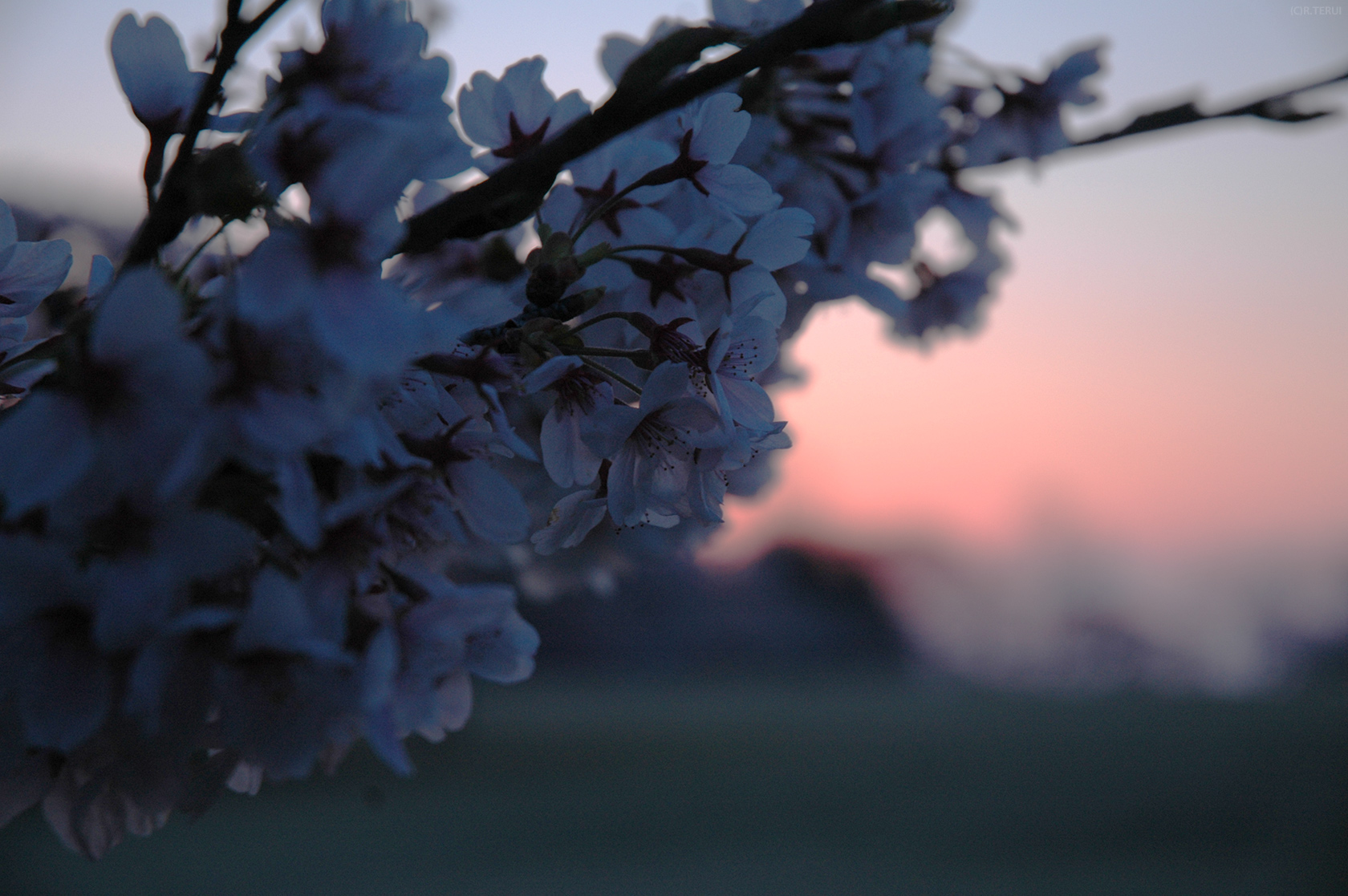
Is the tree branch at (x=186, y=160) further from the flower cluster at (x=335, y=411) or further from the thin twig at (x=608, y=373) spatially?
the thin twig at (x=608, y=373)

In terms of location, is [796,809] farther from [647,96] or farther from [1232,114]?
[647,96]

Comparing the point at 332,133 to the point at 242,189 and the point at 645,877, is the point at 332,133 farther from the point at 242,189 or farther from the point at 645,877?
the point at 645,877

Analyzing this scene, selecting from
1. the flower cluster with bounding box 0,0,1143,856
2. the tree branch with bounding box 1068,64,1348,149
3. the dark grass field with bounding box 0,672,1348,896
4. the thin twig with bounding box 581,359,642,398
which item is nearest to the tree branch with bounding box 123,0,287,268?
the flower cluster with bounding box 0,0,1143,856

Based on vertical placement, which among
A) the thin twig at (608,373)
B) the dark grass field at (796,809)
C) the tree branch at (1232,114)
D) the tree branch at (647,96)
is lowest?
the dark grass field at (796,809)

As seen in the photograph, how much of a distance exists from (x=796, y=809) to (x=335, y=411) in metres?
7.03

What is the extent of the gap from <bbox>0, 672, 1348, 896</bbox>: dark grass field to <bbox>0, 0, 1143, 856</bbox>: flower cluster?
4922 millimetres

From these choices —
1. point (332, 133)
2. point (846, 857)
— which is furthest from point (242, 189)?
point (846, 857)

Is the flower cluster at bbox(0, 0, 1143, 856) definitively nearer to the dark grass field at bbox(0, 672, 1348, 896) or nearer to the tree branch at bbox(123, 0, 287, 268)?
the tree branch at bbox(123, 0, 287, 268)

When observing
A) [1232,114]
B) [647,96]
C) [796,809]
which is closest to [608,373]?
[647,96]

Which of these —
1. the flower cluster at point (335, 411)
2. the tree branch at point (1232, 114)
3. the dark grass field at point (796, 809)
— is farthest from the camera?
the dark grass field at point (796, 809)

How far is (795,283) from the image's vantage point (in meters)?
0.75

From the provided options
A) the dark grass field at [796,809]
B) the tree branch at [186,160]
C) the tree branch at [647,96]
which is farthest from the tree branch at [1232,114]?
the dark grass field at [796,809]

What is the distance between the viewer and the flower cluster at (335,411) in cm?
37

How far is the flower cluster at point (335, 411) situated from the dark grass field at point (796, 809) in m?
4.92
